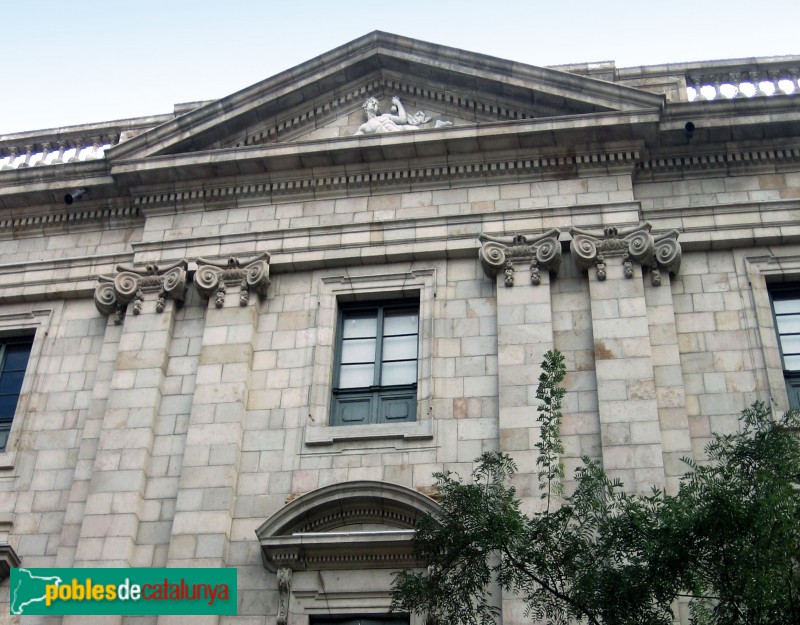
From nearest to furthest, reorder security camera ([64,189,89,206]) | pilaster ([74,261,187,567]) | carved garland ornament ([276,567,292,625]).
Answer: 1. carved garland ornament ([276,567,292,625])
2. pilaster ([74,261,187,567])
3. security camera ([64,189,89,206])

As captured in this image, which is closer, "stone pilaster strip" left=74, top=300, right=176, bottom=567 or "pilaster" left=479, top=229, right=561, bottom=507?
"pilaster" left=479, top=229, right=561, bottom=507

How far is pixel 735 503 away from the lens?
38.8 feet

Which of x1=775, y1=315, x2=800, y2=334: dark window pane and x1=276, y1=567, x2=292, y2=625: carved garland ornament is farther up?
x1=775, y1=315, x2=800, y2=334: dark window pane

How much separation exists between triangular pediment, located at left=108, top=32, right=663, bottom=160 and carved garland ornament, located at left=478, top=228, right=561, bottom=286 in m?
2.59

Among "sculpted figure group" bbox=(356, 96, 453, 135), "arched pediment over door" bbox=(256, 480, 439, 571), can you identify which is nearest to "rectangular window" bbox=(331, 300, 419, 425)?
"arched pediment over door" bbox=(256, 480, 439, 571)

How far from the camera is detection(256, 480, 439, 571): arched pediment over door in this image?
16.8m

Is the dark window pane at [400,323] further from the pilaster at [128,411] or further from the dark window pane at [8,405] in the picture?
the dark window pane at [8,405]

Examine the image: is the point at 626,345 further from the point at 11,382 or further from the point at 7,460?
the point at 11,382

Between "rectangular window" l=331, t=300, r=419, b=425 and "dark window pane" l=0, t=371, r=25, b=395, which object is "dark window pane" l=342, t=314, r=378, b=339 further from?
"dark window pane" l=0, t=371, r=25, b=395

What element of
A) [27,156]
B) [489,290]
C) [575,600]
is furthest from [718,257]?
[27,156]

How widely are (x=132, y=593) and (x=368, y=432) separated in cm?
406

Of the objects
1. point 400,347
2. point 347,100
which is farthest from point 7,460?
point 347,100

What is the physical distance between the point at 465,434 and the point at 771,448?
6.16 metres

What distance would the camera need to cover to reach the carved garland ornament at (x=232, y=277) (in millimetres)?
19844
